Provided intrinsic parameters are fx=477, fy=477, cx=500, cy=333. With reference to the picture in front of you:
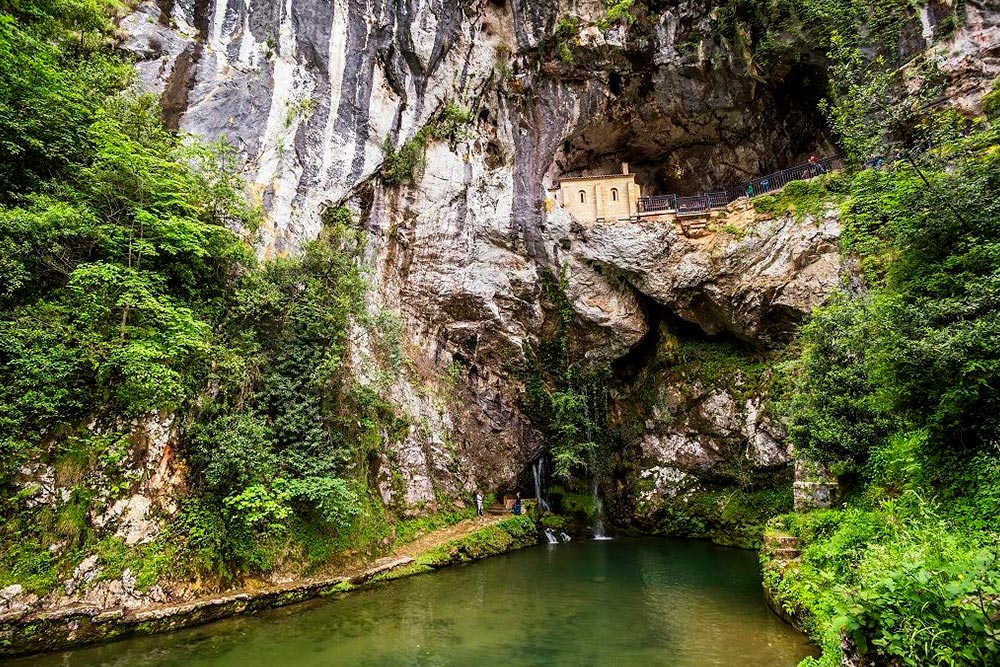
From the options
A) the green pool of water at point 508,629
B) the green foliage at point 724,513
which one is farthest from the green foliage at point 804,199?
the green pool of water at point 508,629

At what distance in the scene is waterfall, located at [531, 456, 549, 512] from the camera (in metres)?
19.4

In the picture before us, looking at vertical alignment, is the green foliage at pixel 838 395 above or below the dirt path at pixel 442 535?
above

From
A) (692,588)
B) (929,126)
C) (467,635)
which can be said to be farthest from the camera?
(692,588)

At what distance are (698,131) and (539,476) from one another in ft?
56.1

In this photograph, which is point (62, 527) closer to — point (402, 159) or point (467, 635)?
point (467, 635)

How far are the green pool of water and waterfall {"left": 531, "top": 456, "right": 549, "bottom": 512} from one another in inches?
292

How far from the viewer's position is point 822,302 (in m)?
15.5

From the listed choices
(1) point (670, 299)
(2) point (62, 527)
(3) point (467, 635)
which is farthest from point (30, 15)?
(1) point (670, 299)

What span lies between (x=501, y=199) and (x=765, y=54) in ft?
38.2

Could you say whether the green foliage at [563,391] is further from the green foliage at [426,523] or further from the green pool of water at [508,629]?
the green pool of water at [508,629]

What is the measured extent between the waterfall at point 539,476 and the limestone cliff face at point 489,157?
1.01 metres

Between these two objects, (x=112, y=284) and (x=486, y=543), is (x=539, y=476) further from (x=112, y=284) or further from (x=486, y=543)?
(x=112, y=284)

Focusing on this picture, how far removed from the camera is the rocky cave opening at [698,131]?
20156mm

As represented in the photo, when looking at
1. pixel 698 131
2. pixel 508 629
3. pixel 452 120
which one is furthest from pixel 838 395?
pixel 698 131
